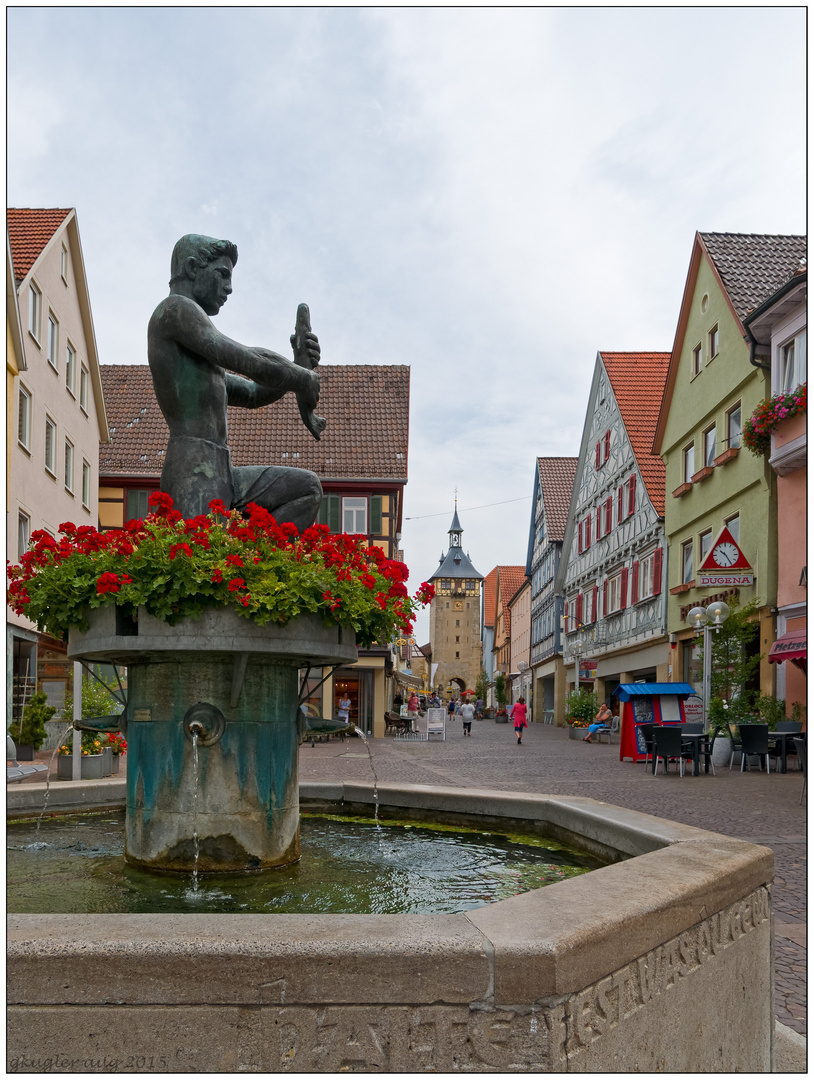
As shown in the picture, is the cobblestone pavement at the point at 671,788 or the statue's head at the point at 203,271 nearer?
the statue's head at the point at 203,271

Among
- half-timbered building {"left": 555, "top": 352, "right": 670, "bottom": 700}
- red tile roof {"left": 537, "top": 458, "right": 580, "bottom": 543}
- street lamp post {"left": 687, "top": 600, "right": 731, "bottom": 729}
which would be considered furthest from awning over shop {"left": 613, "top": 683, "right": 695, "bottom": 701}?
red tile roof {"left": 537, "top": 458, "right": 580, "bottom": 543}

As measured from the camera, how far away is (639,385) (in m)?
33.1

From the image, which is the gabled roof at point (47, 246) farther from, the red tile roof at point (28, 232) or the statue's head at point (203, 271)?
the statue's head at point (203, 271)

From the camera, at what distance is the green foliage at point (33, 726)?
15688 millimetres

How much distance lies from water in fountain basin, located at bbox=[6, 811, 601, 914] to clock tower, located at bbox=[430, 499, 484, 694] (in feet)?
353

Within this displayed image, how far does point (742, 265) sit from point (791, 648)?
1117cm

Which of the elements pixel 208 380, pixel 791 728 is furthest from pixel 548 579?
pixel 208 380

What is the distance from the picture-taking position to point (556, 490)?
161 feet

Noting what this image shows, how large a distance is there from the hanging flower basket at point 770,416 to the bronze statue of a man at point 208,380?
1507cm

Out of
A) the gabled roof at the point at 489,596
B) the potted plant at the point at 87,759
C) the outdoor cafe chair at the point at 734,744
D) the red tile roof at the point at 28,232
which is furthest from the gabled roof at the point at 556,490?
the gabled roof at the point at 489,596

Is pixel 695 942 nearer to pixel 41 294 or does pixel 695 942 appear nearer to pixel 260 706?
pixel 260 706

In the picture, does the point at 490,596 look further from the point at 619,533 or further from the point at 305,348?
the point at 305,348

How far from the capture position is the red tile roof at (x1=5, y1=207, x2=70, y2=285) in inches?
853

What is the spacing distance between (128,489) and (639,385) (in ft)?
56.6
